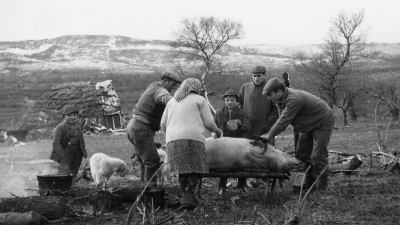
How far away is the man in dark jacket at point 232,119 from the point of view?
28.4 ft

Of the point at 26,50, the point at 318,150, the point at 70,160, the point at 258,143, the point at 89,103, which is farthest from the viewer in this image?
the point at 26,50

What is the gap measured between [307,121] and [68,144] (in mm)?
4024

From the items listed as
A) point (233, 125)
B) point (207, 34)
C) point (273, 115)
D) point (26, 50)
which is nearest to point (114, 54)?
point (26, 50)

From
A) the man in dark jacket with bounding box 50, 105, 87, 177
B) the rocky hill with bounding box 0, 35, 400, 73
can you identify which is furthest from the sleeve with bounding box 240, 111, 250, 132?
the rocky hill with bounding box 0, 35, 400, 73

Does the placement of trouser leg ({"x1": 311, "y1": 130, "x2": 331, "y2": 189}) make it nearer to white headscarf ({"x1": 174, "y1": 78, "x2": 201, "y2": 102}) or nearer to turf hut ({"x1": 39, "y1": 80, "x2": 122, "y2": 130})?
white headscarf ({"x1": 174, "y1": 78, "x2": 201, "y2": 102})

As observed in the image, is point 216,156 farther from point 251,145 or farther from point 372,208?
point 372,208

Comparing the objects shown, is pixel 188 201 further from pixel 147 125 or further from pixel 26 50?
pixel 26 50

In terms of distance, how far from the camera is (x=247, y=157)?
769 centimetres

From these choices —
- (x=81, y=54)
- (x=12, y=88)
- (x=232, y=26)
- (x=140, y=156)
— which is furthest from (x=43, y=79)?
(x=140, y=156)

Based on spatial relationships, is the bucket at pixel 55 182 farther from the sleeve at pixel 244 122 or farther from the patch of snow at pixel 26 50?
the patch of snow at pixel 26 50

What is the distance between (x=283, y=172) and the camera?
7637mm

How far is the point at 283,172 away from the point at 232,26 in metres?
58.1

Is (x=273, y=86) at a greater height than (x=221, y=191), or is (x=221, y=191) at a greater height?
(x=273, y=86)

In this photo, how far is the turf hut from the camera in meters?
36.4
